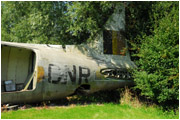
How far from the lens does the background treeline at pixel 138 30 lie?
7918mm

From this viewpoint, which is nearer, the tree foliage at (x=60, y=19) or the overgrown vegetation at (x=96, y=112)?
the overgrown vegetation at (x=96, y=112)

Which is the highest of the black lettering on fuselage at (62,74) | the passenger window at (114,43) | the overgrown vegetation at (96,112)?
the passenger window at (114,43)

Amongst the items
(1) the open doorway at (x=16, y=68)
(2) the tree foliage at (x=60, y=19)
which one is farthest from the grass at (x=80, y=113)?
(2) the tree foliage at (x=60, y=19)

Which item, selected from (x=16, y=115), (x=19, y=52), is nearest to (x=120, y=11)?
(x=19, y=52)

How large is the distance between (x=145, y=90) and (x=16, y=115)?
19.3ft

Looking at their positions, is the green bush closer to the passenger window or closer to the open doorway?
the passenger window

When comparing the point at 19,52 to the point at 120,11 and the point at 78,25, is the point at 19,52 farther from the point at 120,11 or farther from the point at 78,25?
the point at 120,11

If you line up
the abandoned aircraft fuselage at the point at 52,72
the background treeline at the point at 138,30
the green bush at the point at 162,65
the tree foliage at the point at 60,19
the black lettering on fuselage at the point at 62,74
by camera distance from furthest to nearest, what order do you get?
the tree foliage at the point at 60,19 → the background treeline at the point at 138,30 → the green bush at the point at 162,65 → the black lettering on fuselage at the point at 62,74 → the abandoned aircraft fuselage at the point at 52,72

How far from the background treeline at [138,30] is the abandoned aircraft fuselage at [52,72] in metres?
1.23

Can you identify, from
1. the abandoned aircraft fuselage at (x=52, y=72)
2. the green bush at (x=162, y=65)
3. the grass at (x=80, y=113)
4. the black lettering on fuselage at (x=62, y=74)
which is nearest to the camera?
the grass at (x=80, y=113)

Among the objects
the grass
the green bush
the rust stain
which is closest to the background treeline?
the green bush

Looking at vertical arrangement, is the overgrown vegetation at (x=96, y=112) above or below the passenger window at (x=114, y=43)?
below

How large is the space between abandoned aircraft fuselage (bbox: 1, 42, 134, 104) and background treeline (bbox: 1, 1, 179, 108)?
123 centimetres

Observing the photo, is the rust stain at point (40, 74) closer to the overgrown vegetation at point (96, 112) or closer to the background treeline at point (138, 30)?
the overgrown vegetation at point (96, 112)
